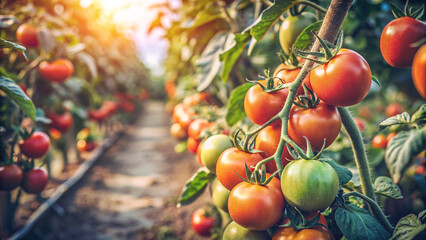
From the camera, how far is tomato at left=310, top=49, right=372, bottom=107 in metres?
0.50

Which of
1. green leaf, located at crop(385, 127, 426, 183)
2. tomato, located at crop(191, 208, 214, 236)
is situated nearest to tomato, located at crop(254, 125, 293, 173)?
green leaf, located at crop(385, 127, 426, 183)

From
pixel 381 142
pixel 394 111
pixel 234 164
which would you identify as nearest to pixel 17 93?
pixel 234 164

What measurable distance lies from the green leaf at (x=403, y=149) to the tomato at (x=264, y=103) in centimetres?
43

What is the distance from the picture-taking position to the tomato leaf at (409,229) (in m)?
0.48

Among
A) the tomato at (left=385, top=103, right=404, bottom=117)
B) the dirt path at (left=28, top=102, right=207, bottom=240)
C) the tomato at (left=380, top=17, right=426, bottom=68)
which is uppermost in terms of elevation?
the tomato at (left=380, top=17, right=426, bottom=68)

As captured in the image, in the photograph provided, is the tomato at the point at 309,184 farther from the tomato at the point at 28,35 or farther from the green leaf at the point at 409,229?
the tomato at the point at 28,35

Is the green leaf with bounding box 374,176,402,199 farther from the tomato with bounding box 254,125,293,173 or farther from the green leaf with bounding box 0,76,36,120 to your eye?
the green leaf with bounding box 0,76,36,120

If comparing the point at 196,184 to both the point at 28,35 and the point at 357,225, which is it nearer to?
the point at 357,225

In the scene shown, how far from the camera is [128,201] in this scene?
2742 mm

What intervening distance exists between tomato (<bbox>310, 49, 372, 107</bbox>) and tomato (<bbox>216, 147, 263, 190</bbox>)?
201 mm

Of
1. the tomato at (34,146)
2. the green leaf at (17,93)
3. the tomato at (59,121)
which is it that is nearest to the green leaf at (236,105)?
the green leaf at (17,93)

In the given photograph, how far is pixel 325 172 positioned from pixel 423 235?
8.8 inches

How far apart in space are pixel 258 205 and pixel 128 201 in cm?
251

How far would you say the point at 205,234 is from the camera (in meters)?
1.71
